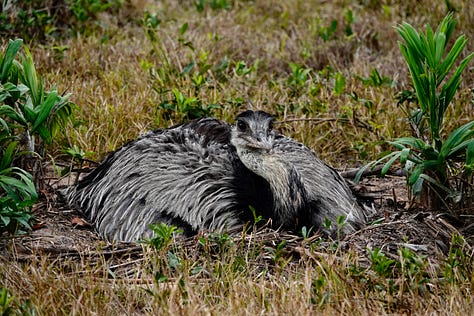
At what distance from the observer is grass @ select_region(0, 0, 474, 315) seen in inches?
179

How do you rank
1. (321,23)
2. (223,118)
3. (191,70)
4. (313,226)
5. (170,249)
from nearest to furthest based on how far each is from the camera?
(170,249), (313,226), (223,118), (191,70), (321,23)

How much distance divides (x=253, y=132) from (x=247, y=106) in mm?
1984

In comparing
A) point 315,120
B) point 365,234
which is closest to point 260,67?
point 315,120

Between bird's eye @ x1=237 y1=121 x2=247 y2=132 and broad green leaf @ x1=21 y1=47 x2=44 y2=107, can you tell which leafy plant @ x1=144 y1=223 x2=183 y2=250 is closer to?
bird's eye @ x1=237 y1=121 x2=247 y2=132

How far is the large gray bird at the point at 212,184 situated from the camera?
217 inches

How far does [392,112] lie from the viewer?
746 centimetres

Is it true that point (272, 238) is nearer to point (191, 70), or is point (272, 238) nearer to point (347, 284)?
point (347, 284)

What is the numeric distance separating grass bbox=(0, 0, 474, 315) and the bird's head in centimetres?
61

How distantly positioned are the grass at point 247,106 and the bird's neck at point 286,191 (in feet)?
0.82

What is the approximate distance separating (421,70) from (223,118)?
2135 millimetres

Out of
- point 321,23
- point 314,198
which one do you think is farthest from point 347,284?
A: point 321,23

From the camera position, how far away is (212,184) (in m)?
5.73

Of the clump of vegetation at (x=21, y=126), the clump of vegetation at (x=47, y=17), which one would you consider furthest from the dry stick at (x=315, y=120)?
the clump of vegetation at (x=47, y=17)

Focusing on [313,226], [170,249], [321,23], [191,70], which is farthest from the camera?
[321,23]
